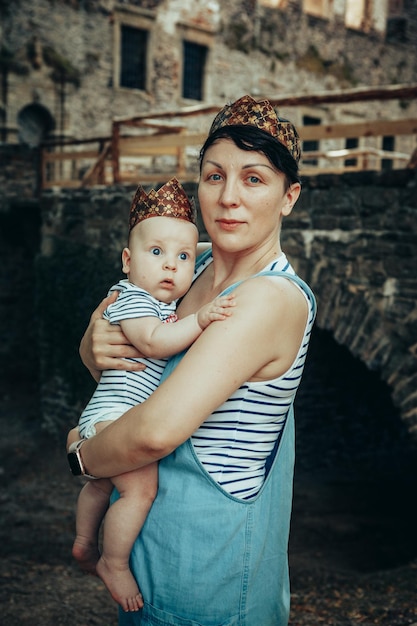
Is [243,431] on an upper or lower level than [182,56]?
lower

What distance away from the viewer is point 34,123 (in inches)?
701

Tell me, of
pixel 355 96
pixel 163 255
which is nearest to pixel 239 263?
pixel 163 255

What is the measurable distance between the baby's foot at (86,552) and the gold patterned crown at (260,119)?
131cm

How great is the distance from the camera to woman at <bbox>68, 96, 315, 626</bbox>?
177 centimetres

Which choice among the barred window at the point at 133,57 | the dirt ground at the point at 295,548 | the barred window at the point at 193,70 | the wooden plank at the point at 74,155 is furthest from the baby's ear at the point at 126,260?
the barred window at the point at 193,70

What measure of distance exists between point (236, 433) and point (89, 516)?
25.3 inches

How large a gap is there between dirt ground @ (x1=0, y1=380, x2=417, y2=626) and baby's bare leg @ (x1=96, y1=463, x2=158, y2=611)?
307 cm

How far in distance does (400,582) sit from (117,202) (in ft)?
18.5

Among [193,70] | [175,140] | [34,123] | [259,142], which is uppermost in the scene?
[193,70]

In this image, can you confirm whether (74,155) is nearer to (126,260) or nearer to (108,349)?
(126,260)

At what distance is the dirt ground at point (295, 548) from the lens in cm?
520

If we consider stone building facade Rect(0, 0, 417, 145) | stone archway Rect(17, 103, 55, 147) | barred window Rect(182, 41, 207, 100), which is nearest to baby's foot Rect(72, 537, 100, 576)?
stone building facade Rect(0, 0, 417, 145)

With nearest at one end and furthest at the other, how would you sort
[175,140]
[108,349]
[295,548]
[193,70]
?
1. [108,349]
2. [295,548]
3. [175,140]
4. [193,70]

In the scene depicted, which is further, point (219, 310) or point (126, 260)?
point (126, 260)
